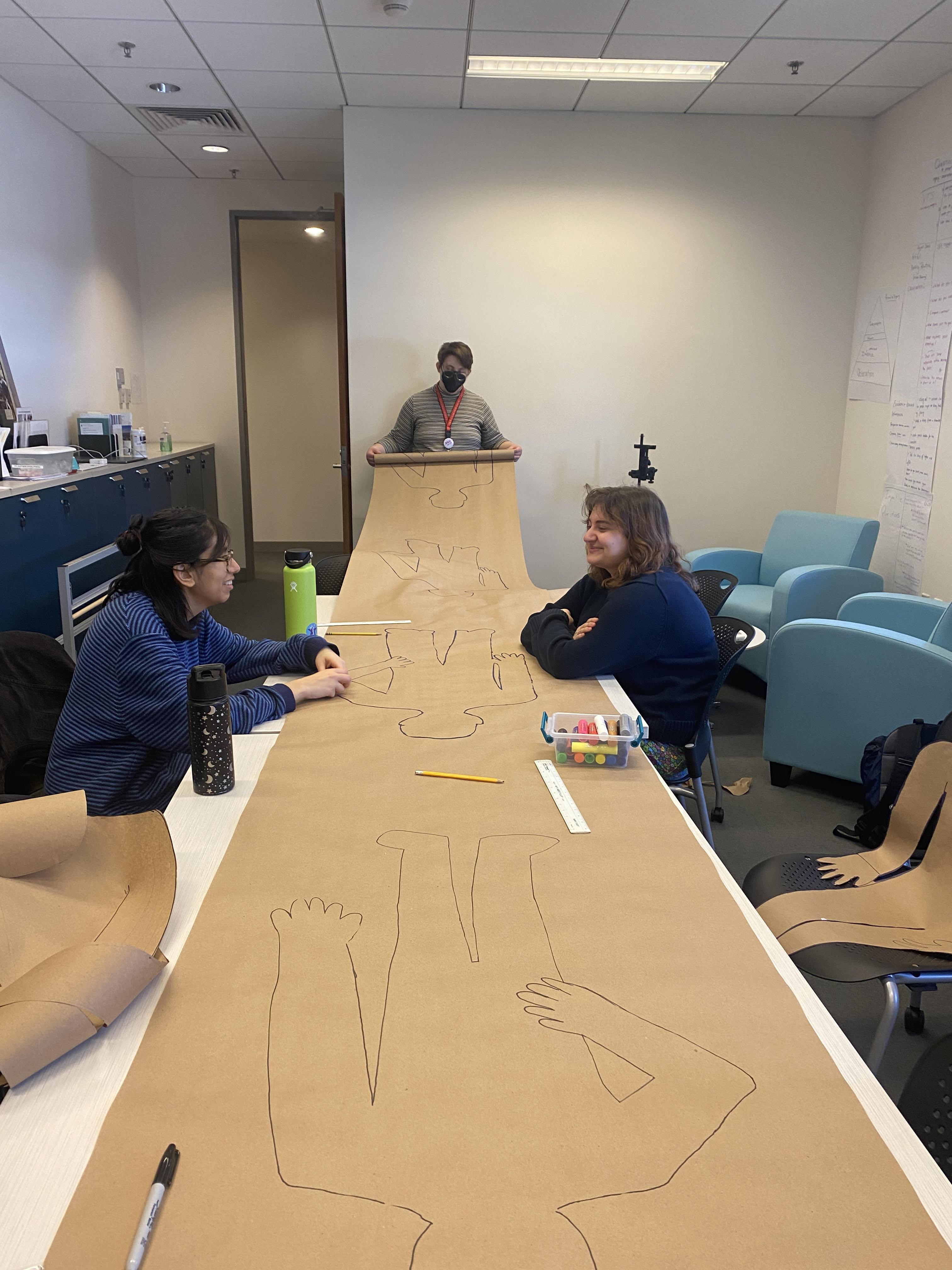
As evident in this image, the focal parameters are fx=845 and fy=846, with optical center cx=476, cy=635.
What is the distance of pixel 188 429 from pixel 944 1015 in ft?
19.8

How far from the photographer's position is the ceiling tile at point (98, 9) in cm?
327

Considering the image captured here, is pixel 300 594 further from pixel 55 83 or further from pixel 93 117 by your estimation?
pixel 93 117

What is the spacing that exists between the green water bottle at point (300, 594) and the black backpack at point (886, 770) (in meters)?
1.48

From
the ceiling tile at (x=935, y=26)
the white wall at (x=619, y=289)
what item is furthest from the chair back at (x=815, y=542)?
the ceiling tile at (x=935, y=26)

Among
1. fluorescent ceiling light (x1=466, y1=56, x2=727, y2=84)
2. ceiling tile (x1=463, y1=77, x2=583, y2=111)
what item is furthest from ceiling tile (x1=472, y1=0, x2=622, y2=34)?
ceiling tile (x1=463, y1=77, x2=583, y2=111)

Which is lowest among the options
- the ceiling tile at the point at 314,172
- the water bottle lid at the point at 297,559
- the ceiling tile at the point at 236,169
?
the water bottle lid at the point at 297,559

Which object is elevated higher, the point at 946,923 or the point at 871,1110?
the point at 871,1110

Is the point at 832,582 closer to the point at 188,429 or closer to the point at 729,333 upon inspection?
the point at 729,333

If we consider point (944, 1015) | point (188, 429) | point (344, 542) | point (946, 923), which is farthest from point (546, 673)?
point (188, 429)

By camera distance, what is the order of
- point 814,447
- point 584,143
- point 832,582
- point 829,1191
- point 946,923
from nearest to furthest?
point 829,1191 → point 946,923 → point 832,582 → point 584,143 → point 814,447

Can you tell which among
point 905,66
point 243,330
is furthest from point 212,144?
point 905,66

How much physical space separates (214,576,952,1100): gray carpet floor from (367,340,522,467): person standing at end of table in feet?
4.94

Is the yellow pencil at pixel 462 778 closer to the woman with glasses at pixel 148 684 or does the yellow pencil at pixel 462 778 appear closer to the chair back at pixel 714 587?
the woman with glasses at pixel 148 684

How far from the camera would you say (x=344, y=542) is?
508 centimetres
